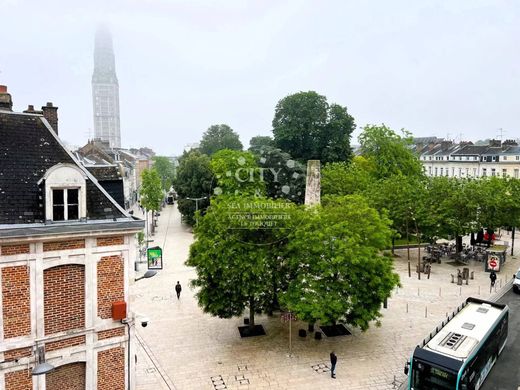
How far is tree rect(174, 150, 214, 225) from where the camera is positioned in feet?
166

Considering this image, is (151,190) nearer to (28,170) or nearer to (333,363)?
(333,363)

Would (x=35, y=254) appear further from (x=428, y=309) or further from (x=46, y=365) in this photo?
(x=428, y=309)

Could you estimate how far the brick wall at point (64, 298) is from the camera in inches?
464

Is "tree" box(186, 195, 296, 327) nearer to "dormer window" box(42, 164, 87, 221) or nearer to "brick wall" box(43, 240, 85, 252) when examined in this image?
"brick wall" box(43, 240, 85, 252)

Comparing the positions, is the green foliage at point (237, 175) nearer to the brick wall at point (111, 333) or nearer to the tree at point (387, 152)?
the tree at point (387, 152)

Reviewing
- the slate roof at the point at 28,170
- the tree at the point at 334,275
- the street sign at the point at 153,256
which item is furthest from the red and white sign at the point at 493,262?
the slate roof at the point at 28,170

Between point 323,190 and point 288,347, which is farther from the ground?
point 323,190

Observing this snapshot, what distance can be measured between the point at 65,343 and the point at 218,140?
8006 centimetres

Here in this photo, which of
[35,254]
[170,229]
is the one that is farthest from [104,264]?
[170,229]

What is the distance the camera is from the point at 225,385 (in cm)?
1658

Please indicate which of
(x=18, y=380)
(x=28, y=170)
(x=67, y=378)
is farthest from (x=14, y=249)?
(x=67, y=378)

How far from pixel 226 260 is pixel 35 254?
8579mm

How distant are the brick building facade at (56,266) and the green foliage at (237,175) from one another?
3055 centimetres

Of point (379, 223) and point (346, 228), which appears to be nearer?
point (346, 228)
